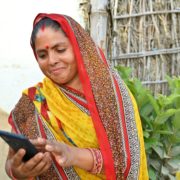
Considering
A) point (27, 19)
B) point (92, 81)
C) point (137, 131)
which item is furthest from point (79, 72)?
point (27, 19)

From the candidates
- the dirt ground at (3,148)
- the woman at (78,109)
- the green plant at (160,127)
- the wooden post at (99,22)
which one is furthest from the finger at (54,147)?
the wooden post at (99,22)

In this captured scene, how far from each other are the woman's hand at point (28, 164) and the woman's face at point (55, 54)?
1.30 feet

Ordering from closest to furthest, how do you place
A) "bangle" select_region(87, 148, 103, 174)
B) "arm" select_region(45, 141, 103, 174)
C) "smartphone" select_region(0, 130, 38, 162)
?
"smartphone" select_region(0, 130, 38, 162) < "arm" select_region(45, 141, 103, 174) < "bangle" select_region(87, 148, 103, 174)

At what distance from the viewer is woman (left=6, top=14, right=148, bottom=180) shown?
2094 mm

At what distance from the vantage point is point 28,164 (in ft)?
6.13

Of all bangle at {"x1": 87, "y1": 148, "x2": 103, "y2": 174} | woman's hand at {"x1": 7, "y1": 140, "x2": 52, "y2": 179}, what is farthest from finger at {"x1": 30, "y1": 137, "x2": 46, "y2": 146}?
bangle at {"x1": 87, "y1": 148, "x2": 103, "y2": 174}

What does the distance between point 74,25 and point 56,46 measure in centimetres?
14

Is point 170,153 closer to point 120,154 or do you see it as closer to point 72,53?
point 120,154

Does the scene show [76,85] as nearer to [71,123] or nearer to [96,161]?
[71,123]

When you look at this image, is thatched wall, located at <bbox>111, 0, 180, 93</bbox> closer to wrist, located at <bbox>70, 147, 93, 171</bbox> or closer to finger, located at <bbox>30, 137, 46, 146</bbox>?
wrist, located at <bbox>70, 147, 93, 171</bbox>

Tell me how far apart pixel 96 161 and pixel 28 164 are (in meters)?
0.32

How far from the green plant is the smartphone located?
101 cm

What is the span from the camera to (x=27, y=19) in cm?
329

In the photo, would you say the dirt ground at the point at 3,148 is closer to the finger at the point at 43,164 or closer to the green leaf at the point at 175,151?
the green leaf at the point at 175,151
